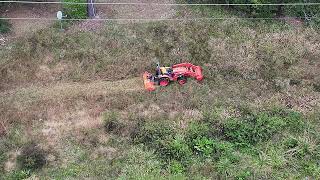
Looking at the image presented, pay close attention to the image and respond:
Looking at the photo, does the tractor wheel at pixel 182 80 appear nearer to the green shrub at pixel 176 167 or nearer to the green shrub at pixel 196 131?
the green shrub at pixel 196 131

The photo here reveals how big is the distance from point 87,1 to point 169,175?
12449 millimetres

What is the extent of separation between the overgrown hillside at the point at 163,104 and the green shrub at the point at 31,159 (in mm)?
42

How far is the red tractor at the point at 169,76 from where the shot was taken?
2211 cm

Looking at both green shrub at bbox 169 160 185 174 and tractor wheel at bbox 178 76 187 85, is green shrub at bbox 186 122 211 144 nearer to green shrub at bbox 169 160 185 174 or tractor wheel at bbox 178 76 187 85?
green shrub at bbox 169 160 185 174

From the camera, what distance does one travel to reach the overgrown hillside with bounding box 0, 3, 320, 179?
18812 millimetres

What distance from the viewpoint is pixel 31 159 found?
18547 mm

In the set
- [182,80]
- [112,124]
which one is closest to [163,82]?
[182,80]

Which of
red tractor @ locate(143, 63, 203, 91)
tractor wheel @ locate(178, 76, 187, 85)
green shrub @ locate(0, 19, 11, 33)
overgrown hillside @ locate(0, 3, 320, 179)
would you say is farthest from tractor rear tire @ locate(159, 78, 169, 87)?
green shrub @ locate(0, 19, 11, 33)

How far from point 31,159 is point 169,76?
7555 millimetres

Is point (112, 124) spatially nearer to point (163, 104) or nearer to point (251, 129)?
point (163, 104)

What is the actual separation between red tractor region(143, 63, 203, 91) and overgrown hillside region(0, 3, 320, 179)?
335mm

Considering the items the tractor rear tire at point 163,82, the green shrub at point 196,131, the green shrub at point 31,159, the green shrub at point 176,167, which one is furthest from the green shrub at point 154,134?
the green shrub at point 31,159

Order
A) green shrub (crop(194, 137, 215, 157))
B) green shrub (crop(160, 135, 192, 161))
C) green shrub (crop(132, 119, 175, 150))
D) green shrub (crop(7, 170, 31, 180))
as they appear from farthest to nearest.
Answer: green shrub (crop(132, 119, 175, 150)), green shrub (crop(194, 137, 215, 157)), green shrub (crop(160, 135, 192, 161)), green shrub (crop(7, 170, 31, 180))

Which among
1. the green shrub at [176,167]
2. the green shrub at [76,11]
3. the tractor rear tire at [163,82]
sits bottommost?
the green shrub at [176,167]
